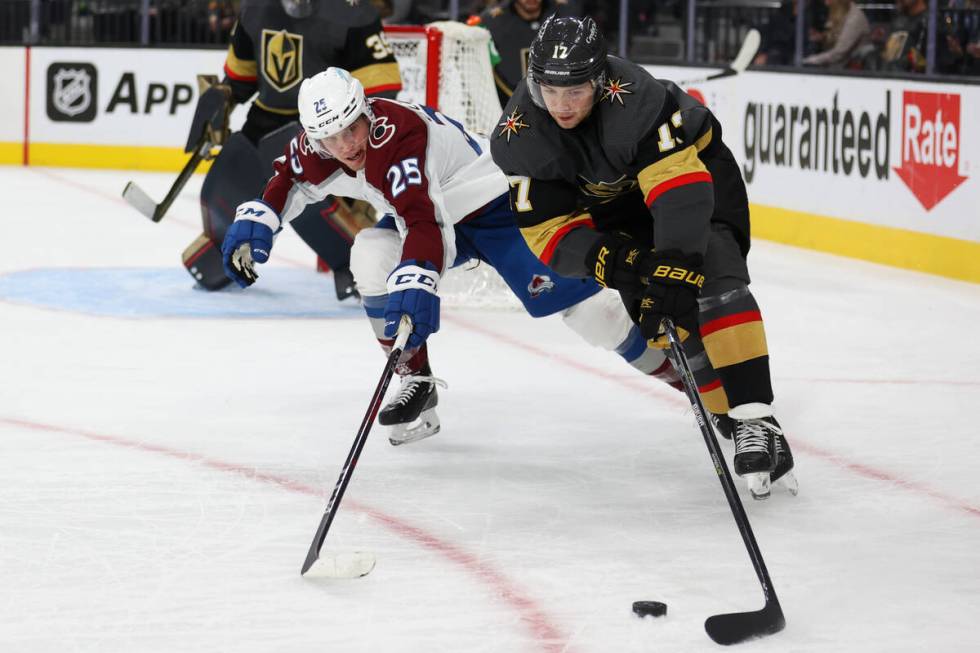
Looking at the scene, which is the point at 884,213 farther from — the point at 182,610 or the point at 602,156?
the point at 182,610

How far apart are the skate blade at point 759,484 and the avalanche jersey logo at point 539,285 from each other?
0.70m

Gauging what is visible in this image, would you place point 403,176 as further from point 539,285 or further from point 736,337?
point 736,337

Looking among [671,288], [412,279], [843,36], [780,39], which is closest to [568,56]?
[671,288]

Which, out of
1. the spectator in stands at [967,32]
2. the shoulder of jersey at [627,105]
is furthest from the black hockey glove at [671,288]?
the spectator in stands at [967,32]

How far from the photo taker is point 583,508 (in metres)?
3.09

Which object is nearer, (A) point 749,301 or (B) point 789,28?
(A) point 749,301

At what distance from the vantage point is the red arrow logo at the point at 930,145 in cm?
612

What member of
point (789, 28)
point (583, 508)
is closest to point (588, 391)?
point (583, 508)

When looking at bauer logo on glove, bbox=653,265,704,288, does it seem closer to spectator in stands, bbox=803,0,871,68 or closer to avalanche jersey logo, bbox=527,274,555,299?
avalanche jersey logo, bbox=527,274,555,299

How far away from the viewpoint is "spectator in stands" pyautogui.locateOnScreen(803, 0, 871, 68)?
749cm

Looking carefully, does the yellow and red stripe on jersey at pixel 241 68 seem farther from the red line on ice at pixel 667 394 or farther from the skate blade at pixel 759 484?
the skate blade at pixel 759 484

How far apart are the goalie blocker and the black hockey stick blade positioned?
3311 mm

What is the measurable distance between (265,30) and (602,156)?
2.83 metres

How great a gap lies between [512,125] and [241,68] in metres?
2.87
